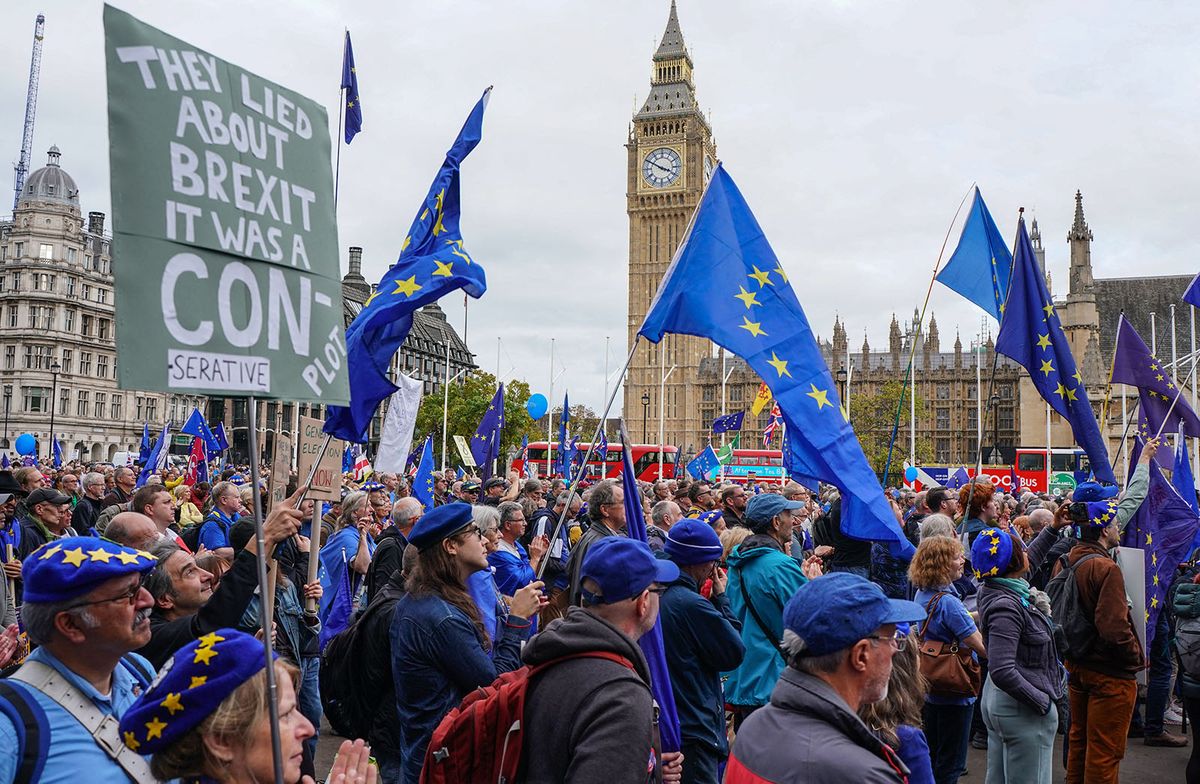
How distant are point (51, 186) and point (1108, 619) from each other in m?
78.2

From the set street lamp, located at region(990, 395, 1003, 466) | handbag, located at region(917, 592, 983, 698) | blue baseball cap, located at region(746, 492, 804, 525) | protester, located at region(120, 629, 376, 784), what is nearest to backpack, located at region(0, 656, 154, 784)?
protester, located at region(120, 629, 376, 784)

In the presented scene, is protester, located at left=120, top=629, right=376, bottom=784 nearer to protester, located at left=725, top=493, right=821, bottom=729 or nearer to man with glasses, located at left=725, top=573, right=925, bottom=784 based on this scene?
man with glasses, located at left=725, top=573, right=925, bottom=784

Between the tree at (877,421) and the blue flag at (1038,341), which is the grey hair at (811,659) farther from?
the tree at (877,421)

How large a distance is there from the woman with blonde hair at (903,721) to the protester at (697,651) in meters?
0.86

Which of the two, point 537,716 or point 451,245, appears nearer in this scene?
point 537,716

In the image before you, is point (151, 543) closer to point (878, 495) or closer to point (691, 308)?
point (691, 308)

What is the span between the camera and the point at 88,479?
11281 mm

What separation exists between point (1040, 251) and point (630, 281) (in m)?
34.1

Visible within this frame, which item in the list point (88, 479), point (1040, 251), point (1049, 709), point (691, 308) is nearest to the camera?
point (1049, 709)

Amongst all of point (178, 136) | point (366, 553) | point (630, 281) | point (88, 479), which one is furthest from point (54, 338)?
point (178, 136)

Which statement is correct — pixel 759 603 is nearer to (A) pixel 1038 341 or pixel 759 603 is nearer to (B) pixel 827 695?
(B) pixel 827 695

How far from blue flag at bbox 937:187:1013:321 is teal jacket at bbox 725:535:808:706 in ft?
12.2

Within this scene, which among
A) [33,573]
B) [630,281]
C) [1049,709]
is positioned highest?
[630,281]

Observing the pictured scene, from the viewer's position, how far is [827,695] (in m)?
2.50
